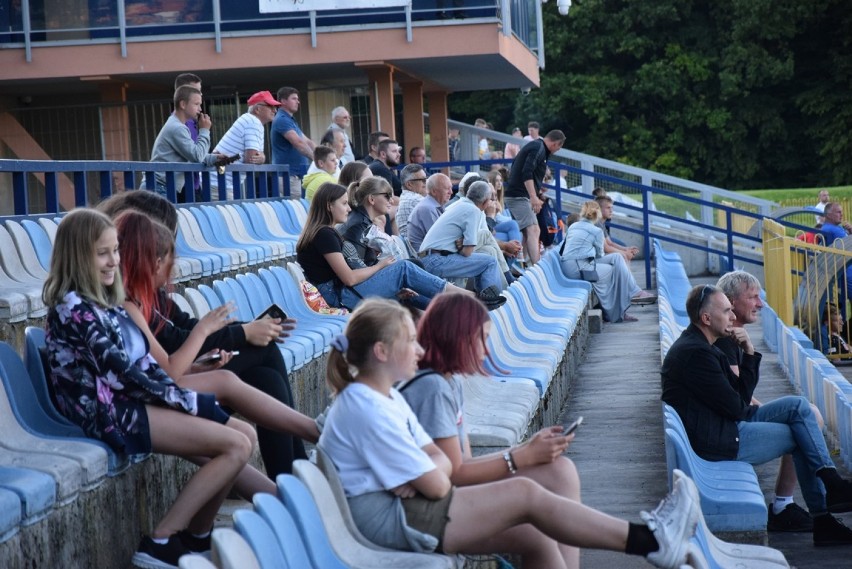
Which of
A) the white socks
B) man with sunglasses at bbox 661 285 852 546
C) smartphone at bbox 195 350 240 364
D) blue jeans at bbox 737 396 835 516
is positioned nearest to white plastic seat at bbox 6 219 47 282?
smartphone at bbox 195 350 240 364

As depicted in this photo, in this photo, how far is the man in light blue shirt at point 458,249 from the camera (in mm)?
9883

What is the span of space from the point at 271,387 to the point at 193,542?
1071mm

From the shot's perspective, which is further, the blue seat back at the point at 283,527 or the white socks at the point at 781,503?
the white socks at the point at 781,503

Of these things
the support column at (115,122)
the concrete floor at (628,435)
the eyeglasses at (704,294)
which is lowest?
the concrete floor at (628,435)

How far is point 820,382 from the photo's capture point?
9.49 m

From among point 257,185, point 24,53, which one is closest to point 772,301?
point 257,185

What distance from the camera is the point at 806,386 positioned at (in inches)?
405

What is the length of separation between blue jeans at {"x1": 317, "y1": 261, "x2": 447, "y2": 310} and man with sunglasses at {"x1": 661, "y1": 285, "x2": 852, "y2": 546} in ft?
6.63

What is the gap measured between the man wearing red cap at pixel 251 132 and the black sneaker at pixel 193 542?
323 inches

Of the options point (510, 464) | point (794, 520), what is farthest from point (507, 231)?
point (510, 464)

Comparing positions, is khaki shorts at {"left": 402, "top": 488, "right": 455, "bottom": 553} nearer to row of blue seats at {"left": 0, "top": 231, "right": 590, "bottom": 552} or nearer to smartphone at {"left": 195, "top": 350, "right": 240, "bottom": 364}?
row of blue seats at {"left": 0, "top": 231, "right": 590, "bottom": 552}

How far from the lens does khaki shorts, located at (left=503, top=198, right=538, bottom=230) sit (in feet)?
47.3

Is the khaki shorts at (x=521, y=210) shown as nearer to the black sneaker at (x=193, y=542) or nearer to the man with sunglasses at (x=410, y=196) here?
the man with sunglasses at (x=410, y=196)

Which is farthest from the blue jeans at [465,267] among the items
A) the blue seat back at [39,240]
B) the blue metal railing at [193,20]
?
the blue metal railing at [193,20]
